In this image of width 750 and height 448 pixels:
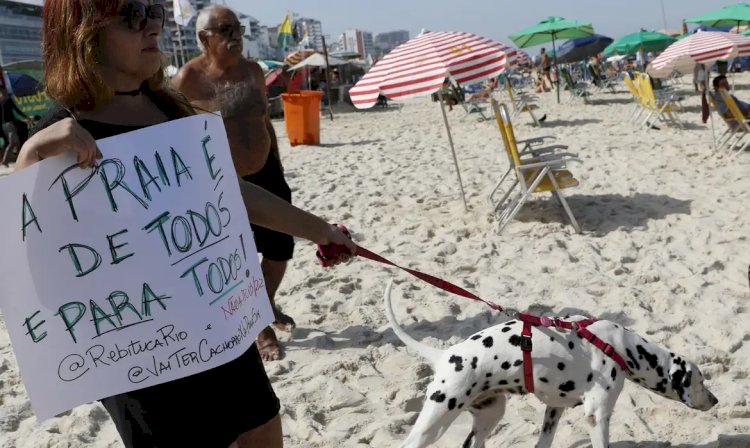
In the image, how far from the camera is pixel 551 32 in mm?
18828

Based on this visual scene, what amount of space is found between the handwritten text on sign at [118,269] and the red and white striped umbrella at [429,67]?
4.01m

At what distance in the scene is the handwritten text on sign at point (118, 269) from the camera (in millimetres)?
1268

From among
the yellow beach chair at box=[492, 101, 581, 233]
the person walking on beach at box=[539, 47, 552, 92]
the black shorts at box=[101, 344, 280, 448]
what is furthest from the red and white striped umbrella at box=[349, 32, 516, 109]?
the person walking on beach at box=[539, 47, 552, 92]

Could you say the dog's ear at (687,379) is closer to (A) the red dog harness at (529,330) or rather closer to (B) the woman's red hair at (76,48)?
(A) the red dog harness at (529,330)

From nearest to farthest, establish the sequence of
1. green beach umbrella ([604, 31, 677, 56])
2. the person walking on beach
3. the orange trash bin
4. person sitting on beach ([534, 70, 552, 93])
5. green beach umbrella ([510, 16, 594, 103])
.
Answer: the orange trash bin
green beach umbrella ([510, 16, 594, 103])
green beach umbrella ([604, 31, 677, 56])
the person walking on beach
person sitting on beach ([534, 70, 552, 93])

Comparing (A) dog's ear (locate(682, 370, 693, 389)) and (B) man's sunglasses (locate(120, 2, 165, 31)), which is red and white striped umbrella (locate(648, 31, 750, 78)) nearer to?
(A) dog's ear (locate(682, 370, 693, 389))

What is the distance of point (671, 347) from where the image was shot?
3.28 m

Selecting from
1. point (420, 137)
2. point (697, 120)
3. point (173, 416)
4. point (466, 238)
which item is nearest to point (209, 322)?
point (173, 416)

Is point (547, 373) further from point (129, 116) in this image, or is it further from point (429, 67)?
point (429, 67)

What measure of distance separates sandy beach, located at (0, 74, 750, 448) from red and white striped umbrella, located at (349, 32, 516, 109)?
3.99 feet

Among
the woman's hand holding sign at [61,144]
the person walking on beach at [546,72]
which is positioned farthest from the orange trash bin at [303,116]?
the person walking on beach at [546,72]

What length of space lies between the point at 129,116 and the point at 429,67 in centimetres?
422

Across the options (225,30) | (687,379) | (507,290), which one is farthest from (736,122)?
(687,379)

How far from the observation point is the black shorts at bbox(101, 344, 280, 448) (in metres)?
1.44
